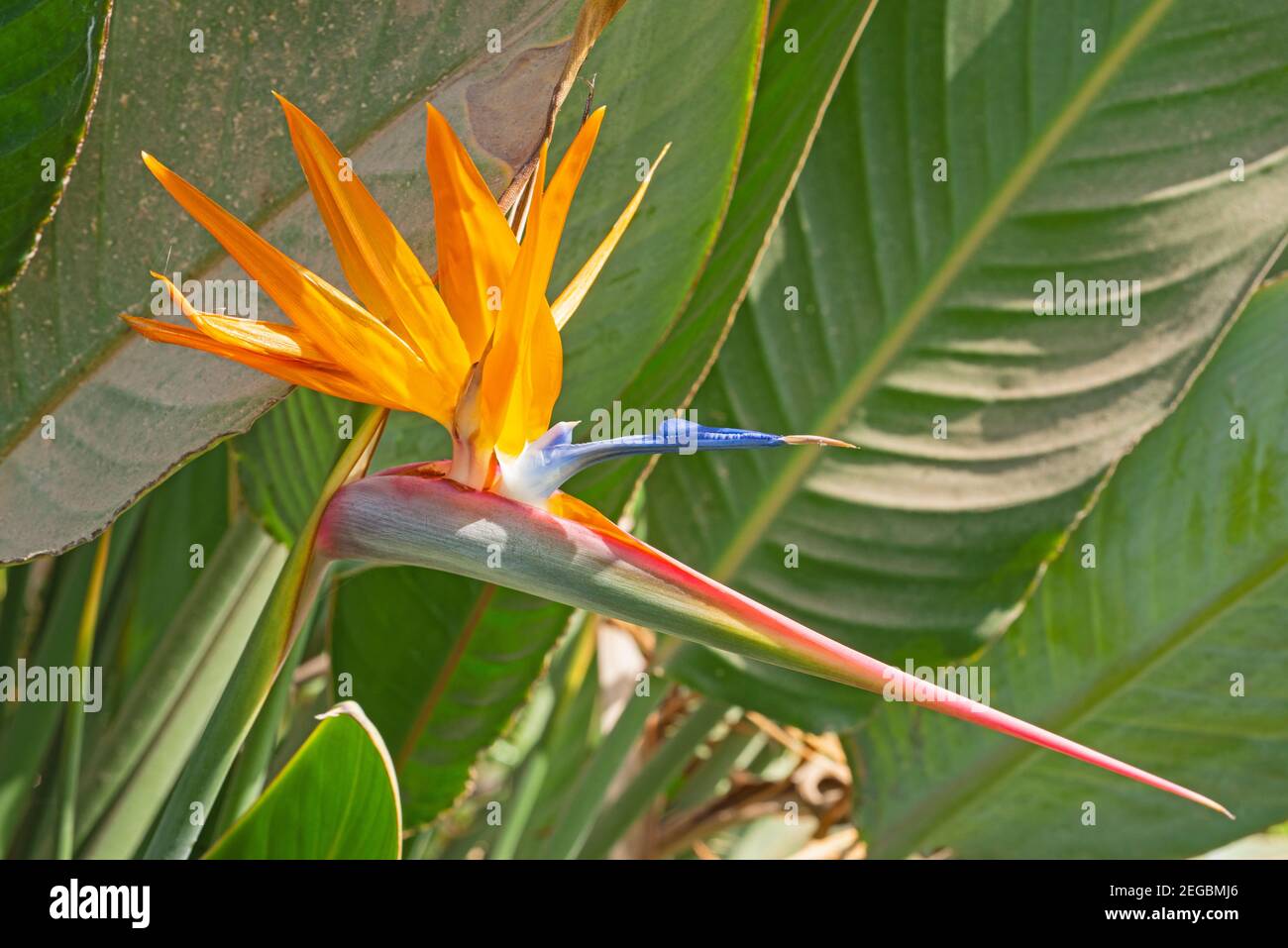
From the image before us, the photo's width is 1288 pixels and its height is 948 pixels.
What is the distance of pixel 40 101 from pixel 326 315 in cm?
21

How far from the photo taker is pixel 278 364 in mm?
409

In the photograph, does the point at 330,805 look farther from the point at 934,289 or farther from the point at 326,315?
the point at 934,289

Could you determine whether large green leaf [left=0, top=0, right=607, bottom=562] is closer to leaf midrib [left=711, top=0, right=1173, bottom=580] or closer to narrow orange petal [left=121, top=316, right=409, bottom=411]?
narrow orange petal [left=121, top=316, right=409, bottom=411]

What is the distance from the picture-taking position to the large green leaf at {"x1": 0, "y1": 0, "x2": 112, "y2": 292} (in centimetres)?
48

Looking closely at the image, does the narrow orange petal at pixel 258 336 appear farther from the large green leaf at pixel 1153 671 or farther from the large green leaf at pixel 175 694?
the large green leaf at pixel 1153 671

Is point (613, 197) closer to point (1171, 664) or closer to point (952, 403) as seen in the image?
point (952, 403)

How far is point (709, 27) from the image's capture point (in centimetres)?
62

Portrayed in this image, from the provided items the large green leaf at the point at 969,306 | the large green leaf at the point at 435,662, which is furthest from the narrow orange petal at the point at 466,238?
the large green leaf at the point at 969,306

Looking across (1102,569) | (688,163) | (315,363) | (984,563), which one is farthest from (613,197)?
(1102,569)

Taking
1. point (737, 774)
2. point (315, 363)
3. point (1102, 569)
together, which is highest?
point (315, 363)

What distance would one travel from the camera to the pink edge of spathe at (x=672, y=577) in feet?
1.20

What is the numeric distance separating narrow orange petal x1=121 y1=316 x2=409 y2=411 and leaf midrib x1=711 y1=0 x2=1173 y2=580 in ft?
1.80
